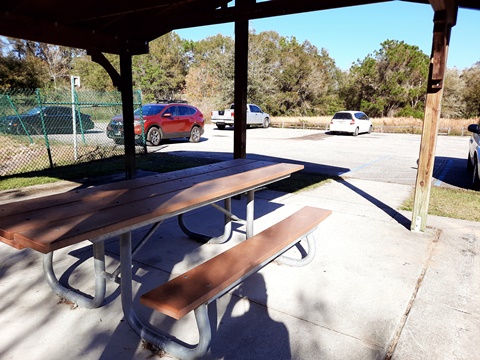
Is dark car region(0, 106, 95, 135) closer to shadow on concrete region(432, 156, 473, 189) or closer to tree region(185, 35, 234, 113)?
shadow on concrete region(432, 156, 473, 189)

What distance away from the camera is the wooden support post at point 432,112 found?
3947 mm

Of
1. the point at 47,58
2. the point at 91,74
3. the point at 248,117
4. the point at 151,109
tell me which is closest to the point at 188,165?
the point at 151,109

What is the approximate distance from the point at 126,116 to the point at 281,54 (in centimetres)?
3721

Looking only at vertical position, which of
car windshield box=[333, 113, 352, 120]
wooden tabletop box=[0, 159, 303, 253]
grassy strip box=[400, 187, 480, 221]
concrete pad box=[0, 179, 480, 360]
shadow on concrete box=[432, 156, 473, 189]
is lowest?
shadow on concrete box=[432, 156, 473, 189]

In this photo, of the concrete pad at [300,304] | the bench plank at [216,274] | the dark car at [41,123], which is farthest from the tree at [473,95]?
the bench plank at [216,274]

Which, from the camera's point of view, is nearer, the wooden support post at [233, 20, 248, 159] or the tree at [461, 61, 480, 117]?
the wooden support post at [233, 20, 248, 159]

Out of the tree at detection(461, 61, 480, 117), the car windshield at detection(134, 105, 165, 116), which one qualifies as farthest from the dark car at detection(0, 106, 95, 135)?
the tree at detection(461, 61, 480, 117)

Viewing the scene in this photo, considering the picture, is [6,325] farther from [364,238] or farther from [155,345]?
[364,238]

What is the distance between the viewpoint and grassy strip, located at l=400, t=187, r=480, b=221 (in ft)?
17.4

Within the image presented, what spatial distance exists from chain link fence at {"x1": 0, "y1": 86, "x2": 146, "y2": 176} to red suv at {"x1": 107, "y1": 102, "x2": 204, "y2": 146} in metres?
0.50

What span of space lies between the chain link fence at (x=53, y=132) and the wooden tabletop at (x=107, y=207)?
6811mm

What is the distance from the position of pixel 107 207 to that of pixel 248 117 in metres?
21.7

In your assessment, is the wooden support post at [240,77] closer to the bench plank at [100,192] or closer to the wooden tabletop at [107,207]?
the bench plank at [100,192]

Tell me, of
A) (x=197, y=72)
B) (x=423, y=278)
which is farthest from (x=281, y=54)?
(x=423, y=278)
